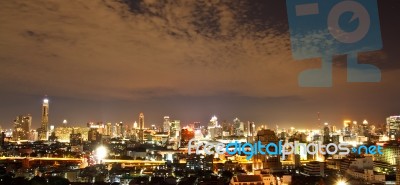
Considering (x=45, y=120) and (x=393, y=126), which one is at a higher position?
(x=45, y=120)

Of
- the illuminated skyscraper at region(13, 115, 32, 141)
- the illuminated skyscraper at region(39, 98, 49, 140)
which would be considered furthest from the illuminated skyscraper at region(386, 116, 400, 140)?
the illuminated skyscraper at region(13, 115, 32, 141)

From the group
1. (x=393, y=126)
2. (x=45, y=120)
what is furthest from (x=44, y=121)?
(x=393, y=126)

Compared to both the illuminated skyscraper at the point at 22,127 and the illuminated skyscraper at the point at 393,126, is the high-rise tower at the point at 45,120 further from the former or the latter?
the illuminated skyscraper at the point at 393,126

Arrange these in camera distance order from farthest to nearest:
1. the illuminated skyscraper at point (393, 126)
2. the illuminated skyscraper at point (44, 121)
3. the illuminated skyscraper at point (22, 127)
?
the illuminated skyscraper at point (44, 121) → the illuminated skyscraper at point (22, 127) → the illuminated skyscraper at point (393, 126)

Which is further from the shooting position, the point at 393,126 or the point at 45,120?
the point at 45,120

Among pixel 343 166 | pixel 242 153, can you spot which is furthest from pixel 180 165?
pixel 343 166

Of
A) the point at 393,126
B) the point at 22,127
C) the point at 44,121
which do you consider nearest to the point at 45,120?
the point at 44,121

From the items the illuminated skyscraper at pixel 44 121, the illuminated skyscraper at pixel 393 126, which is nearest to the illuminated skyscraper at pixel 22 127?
the illuminated skyscraper at pixel 44 121

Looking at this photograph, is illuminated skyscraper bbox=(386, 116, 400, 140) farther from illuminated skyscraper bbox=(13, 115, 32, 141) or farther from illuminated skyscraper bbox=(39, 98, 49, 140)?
illuminated skyscraper bbox=(13, 115, 32, 141)

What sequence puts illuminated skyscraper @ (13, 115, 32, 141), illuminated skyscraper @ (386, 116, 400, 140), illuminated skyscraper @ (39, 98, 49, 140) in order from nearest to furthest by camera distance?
1. illuminated skyscraper @ (386, 116, 400, 140)
2. illuminated skyscraper @ (13, 115, 32, 141)
3. illuminated skyscraper @ (39, 98, 49, 140)

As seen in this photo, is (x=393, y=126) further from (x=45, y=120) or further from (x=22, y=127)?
(x=22, y=127)

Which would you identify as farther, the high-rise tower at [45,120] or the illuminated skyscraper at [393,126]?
the high-rise tower at [45,120]

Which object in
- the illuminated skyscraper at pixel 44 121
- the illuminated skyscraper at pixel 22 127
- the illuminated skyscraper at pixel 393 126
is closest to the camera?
the illuminated skyscraper at pixel 393 126

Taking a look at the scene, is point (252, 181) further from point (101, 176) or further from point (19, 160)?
point (19, 160)
